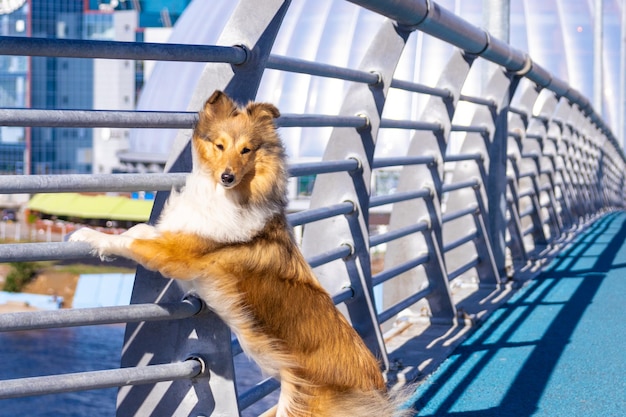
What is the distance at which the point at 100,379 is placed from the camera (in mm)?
2730

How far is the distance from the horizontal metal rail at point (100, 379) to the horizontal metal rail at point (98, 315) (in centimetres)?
14

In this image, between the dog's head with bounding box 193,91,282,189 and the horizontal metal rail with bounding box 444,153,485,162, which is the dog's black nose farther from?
the horizontal metal rail with bounding box 444,153,485,162

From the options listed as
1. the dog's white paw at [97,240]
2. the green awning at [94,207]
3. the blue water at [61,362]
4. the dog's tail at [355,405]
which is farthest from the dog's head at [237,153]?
the green awning at [94,207]

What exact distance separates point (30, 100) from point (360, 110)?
328ft

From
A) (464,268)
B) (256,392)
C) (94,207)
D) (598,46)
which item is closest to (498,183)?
(464,268)

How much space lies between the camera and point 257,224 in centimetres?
301

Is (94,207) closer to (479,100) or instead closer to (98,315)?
(479,100)

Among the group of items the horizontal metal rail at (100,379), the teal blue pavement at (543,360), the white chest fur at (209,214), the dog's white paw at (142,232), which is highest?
the white chest fur at (209,214)

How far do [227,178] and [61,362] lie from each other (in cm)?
3322

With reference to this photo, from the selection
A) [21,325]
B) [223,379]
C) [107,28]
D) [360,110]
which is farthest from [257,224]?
[107,28]

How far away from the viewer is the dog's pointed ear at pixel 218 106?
120 inches

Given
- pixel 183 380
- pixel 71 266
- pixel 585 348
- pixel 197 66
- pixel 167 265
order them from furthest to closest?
pixel 71 266, pixel 197 66, pixel 585 348, pixel 183 380, pixel 167 265

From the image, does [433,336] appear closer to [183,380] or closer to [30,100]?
[183,380]

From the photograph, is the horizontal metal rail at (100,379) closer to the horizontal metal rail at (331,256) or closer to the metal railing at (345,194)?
the metal railing at (345,194)
